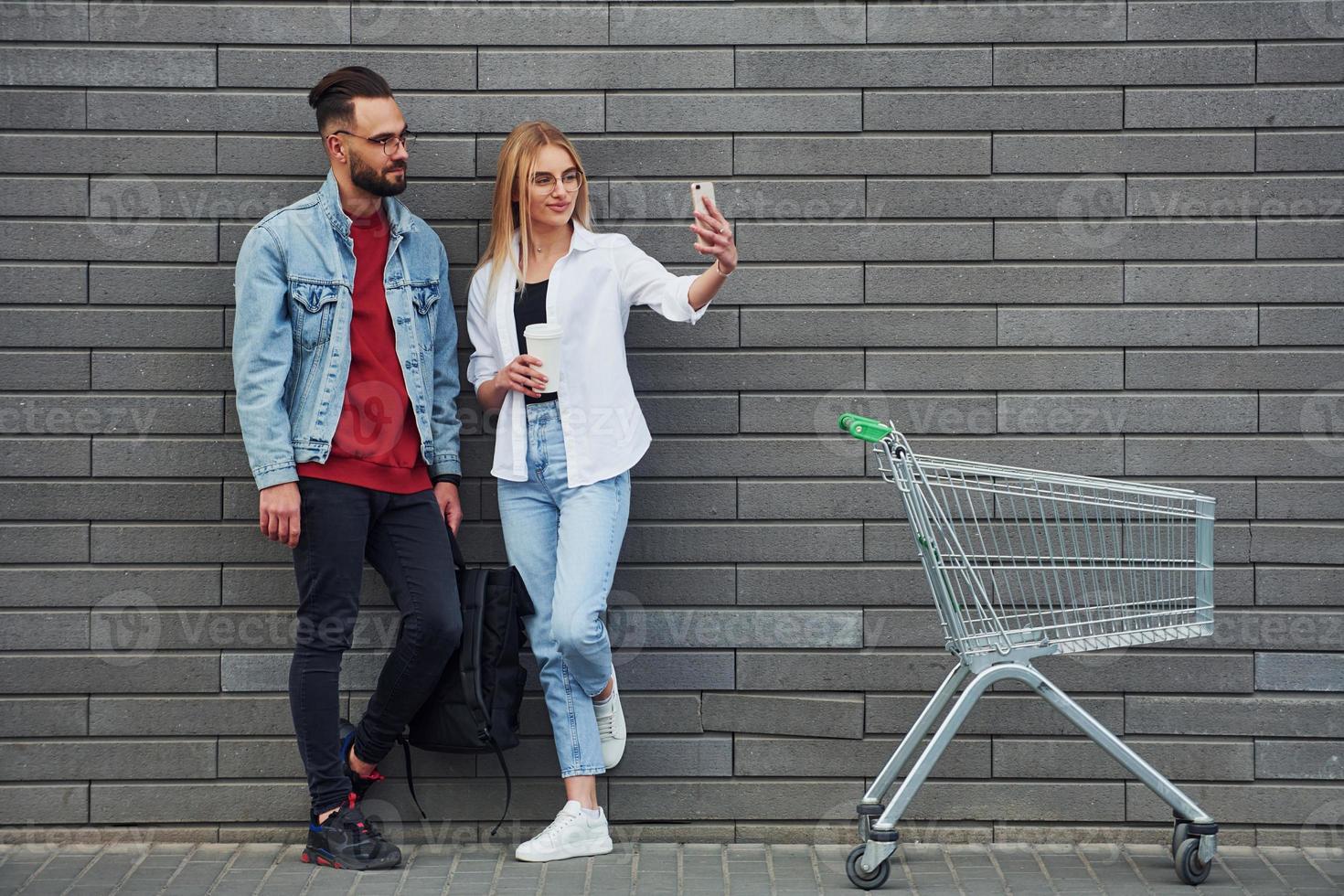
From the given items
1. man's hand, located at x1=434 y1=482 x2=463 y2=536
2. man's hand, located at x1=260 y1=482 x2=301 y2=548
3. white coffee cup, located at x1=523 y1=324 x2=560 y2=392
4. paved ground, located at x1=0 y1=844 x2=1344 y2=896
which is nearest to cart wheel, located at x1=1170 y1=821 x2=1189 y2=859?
paved ground, located at x1=0 y1=844 x2=1344 y2=896

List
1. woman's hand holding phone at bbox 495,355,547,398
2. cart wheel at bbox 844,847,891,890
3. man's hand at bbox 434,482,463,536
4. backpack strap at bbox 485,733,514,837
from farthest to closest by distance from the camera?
man's hand at bbox 434,482,463,536
backpack strap at bbox 485,733,514,837
woman's hand holding phone at bbox 495,355,547,398
cart wheel at bbox 844,847,891,890

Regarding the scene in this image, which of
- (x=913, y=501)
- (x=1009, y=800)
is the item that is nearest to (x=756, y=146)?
(x=913, y=501)

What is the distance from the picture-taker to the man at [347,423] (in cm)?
436

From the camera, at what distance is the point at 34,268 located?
482cm

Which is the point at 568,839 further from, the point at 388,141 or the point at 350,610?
the point at 388,141

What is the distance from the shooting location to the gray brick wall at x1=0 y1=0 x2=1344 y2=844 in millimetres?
4809

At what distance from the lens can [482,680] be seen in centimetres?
452

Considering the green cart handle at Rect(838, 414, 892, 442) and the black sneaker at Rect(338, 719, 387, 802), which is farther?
the black sneaker at Rect(338, 719, 387, 802)

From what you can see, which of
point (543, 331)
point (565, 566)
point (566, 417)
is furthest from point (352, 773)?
point (543, 331)

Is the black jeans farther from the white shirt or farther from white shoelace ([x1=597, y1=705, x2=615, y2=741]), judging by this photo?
white shoelace ([x1=597, y1=705, x2=615, y2=741])

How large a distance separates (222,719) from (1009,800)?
8.99ft

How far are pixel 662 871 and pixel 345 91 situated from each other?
2689 millimetres

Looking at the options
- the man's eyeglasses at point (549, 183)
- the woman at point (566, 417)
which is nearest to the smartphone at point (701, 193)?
the woman at point (566, 417)

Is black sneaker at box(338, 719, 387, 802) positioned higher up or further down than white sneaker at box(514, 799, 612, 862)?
higher up
